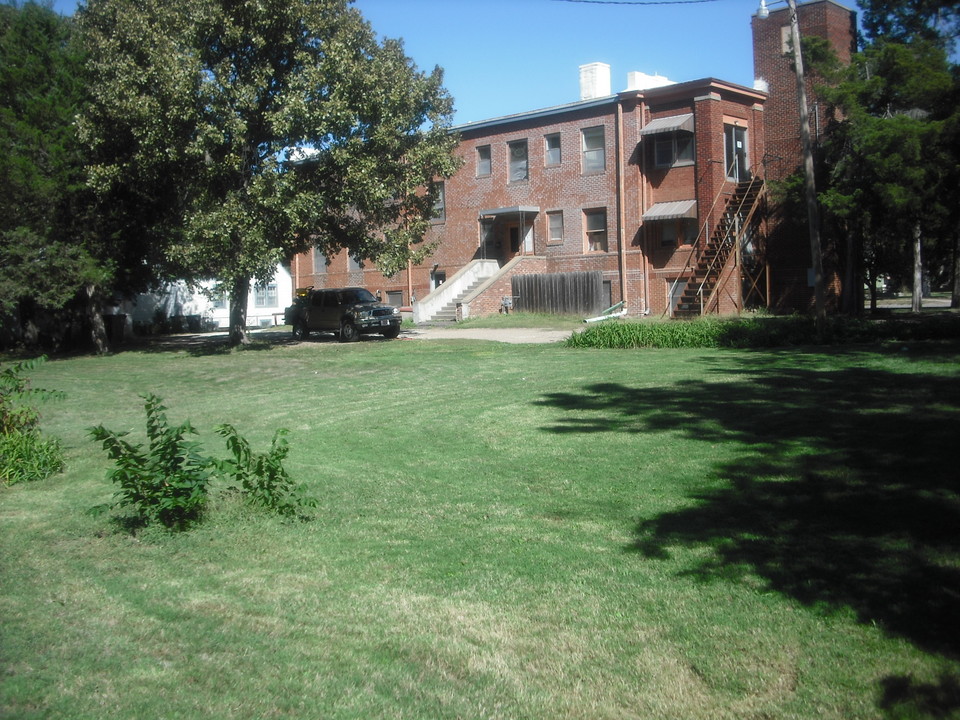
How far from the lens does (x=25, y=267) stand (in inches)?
967

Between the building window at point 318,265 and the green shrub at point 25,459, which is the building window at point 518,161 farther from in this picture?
the green shrub at point 25,459

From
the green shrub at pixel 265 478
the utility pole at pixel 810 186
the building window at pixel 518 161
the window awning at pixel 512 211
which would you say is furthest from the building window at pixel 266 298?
the green shrub at pixel 265 478

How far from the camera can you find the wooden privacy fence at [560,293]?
36281 mm

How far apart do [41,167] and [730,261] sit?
76.6 ft

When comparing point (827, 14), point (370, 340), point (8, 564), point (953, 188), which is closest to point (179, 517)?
point (8, 564)

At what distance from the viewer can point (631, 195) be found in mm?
35750

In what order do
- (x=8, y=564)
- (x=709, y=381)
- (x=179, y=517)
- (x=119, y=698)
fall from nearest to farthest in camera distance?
(x=119, y=698)
(x=8, y=564)
(x=179, y=517)
(x=709, y=381)

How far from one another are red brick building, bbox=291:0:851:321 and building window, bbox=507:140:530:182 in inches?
2.8

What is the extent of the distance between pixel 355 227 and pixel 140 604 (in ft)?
76.6

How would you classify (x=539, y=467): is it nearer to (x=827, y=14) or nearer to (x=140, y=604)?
(x=140, y=604)

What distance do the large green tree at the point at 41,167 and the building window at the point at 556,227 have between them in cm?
1904

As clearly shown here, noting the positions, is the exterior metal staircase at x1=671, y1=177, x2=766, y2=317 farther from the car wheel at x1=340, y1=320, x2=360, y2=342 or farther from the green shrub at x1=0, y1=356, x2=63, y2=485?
the green shrub at x1=0, y1=356, x2=63, y2=485

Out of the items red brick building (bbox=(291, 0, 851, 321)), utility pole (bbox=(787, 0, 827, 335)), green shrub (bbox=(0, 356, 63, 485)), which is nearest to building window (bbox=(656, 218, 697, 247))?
red brick building (bbox=(291, 0, 851, 321))

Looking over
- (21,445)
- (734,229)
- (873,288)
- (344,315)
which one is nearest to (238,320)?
(344,315)
